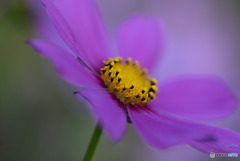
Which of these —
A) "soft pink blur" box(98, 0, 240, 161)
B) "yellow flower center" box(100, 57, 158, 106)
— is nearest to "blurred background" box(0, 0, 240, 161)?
"soft pink blur" box(98, 0, 240, 161)

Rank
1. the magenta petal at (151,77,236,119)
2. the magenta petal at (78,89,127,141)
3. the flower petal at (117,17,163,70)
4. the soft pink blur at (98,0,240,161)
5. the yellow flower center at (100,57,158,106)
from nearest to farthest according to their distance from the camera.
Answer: the magenta petal at (78,89,127,141)
the yellow flower center at (100,57,158,106)
the magenta petal at (151,77,236,119)
the flower petal at (117,17,163,70)
the soft pink blur at (98,0,240,161)

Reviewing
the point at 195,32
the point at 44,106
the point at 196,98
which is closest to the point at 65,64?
the point at 196,98

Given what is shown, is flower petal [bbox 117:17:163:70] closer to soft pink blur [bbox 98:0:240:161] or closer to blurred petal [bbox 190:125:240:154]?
blurred petal [bbox 190:125:240:154]

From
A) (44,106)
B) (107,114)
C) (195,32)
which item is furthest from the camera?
(195,32)

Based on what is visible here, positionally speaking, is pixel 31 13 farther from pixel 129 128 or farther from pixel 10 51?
pixel 129 128

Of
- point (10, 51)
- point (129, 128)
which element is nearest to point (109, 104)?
point (10, 51)

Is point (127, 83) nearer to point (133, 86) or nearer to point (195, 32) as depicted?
point (133, 86)
